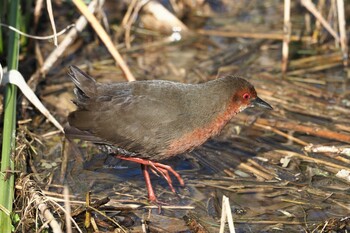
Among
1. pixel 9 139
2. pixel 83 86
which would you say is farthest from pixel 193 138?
pixel 9 139

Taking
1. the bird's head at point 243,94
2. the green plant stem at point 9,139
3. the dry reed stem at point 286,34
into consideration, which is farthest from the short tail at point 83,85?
the dry reed stem at point 286,34

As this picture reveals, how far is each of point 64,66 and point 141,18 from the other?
4.97 ft

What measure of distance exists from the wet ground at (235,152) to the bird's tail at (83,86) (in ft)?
2.32

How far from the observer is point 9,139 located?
5.03 metres

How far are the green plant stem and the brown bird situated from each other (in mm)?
457

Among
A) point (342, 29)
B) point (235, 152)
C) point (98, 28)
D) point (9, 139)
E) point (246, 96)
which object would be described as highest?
point (98, 28)

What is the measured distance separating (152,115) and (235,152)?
123 centimetres

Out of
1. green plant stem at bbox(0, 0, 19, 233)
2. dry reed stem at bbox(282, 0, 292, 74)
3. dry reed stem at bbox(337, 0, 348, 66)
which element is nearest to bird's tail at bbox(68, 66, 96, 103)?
green plant stem at bbox(0, 0, 19, 233)

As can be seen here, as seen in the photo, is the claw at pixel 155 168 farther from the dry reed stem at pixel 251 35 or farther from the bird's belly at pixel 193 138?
the dry reed stem at pixel 251 35

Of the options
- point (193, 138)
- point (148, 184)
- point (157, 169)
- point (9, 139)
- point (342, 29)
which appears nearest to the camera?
point (9, 139)

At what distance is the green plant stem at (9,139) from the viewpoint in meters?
4.57

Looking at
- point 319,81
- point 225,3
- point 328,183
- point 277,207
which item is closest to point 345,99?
point 319,81

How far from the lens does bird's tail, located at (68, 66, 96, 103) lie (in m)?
5.41

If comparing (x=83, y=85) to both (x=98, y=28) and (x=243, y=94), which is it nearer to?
(x=98, y=28)
